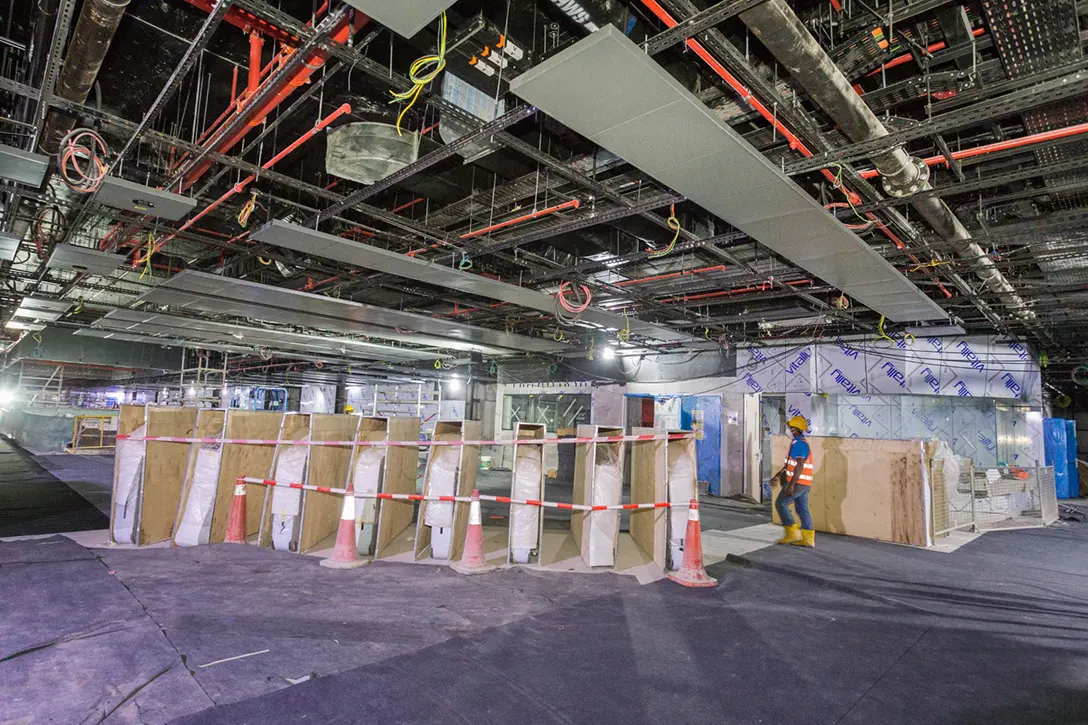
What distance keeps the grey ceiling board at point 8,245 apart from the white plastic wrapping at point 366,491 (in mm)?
4804

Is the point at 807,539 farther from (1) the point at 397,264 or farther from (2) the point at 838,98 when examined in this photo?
(1) the point at 397,264

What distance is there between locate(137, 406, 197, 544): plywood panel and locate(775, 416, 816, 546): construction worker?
7.65 m

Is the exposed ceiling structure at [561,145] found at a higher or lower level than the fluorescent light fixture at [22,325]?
higher

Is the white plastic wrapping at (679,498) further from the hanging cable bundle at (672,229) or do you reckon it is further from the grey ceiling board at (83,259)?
the grey ceiling board at (83,259)

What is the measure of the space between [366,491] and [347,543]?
64cm

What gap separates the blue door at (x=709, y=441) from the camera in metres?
13.1

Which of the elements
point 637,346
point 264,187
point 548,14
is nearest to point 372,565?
point 264,187

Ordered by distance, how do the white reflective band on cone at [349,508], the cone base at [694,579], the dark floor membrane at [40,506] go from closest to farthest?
the cone base at [694,579] < the white reflective band on cone at [349,508] < the dark floor membrane at [40,506]

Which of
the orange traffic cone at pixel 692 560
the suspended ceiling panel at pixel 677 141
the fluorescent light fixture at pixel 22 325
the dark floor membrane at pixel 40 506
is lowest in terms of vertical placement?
the dark floor membrane at pixel 40 506

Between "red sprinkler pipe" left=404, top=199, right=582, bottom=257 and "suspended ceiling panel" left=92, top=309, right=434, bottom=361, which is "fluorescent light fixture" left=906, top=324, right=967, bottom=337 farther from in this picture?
"suspended ceiling panel" left=92, top=309, right=434, bottom=361

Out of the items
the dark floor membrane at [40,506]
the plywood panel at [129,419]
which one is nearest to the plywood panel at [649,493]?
the plywood panel at [129,419]

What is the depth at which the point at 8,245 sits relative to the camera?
6484 mm

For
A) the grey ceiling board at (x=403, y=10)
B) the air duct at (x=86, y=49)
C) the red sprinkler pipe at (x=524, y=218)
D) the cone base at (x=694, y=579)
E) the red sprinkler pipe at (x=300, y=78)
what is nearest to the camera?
the grey ceiling board at (x=403, y=10)

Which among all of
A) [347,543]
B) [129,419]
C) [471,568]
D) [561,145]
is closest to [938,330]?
[561,145]
